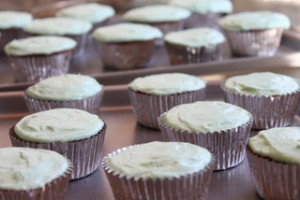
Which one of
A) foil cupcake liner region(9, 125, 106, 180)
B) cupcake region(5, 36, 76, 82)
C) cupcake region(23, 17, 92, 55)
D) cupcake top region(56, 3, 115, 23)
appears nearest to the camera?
foil cupcake liner region(9, 125, 106, 180)

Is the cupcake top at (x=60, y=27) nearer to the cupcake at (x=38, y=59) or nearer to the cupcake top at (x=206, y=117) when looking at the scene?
the cupcake at (x=38, y=59)

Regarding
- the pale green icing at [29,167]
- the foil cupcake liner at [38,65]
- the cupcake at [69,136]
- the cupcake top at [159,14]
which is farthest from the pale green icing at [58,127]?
the cupcake top at [159,14]

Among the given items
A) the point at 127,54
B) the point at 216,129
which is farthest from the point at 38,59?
the point at 216,129

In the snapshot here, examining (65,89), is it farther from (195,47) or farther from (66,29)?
(66,29)

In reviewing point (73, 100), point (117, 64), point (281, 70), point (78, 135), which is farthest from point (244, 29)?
point (78, 135)

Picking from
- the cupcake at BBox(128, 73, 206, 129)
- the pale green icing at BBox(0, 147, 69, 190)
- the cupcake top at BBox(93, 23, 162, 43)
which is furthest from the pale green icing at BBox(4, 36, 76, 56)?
the pale green icing at BBox(0, 147, 69, 190)

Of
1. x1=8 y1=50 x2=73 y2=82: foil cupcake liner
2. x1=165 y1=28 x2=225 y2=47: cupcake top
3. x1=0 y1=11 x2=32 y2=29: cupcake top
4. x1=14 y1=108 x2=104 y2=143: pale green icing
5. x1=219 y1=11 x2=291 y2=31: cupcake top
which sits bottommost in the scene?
x1=8 y1=50 x2=73 y2=82: foil cupcake liner

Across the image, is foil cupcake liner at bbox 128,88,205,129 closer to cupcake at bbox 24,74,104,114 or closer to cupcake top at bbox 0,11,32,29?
cupcake at bbox 24,74,104,114
